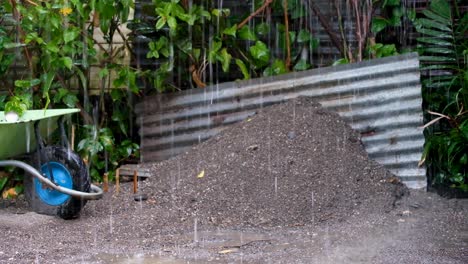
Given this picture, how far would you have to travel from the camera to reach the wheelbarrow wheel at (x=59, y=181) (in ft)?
23.0

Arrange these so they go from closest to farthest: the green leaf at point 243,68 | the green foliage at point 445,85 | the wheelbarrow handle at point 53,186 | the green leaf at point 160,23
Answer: the wheelbarrow handle at point 53,186 → the green leaf at point 160,23 → the green foliage at point 445,85 → the green leaf at point 243,68

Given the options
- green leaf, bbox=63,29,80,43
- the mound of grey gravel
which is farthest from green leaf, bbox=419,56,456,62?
green leaf, bbox=63,29,80,43

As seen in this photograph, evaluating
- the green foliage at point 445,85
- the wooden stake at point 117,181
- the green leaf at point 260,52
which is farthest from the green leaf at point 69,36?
the green foliage at point 445,85

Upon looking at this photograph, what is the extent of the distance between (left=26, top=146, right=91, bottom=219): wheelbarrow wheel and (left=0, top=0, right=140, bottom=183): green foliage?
685 mm

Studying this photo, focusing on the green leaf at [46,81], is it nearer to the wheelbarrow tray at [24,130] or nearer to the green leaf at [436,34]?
the wheelbarrow tray at [24,130]

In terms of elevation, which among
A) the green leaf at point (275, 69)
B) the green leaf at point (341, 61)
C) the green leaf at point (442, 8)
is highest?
the green leaf at point (442, 8)

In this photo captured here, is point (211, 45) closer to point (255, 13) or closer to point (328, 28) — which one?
point (255, 13)

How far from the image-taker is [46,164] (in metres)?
7.17

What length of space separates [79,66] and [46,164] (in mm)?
1774

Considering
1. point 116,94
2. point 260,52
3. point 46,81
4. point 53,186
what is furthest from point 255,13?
point 53,186

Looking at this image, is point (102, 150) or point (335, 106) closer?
point (335, 106)

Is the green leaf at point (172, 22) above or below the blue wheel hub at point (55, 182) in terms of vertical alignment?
above

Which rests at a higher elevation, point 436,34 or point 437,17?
point 437,17

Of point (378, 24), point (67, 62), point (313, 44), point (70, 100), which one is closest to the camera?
point (67, 62)
